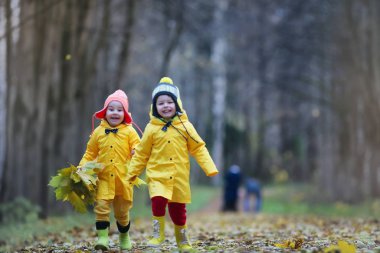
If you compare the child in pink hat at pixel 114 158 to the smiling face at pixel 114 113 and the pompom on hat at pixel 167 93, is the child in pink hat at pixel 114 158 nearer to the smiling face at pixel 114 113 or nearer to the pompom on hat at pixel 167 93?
the smiling face at pixel 114 113

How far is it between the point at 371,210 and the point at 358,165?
15.2ft

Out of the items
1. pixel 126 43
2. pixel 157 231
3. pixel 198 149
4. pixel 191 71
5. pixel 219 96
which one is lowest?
pixel 157 231

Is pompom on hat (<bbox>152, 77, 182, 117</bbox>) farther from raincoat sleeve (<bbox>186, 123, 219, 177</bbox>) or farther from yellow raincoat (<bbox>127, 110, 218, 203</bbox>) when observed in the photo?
raincoat sleeve (<bbox>186, 123, 219, 177</bbox>)

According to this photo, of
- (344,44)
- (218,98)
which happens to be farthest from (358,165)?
(218,98)

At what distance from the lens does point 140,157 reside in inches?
353

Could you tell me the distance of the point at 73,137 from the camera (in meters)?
21.2

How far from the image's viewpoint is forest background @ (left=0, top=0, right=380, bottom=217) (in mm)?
19250

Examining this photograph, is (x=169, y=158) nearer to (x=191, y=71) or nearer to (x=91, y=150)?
(x=91, y=150)

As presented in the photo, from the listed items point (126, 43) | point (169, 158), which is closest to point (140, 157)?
point (169, 158)

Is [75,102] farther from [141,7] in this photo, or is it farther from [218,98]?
[218,98]

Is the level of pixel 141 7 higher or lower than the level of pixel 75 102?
higher

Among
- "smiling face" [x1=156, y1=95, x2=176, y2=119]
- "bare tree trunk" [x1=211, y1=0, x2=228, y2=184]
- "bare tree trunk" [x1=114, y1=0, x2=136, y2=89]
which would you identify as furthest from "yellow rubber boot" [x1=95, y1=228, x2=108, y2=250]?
"bare tree trunk" [x1=211, y1=0, x2=228, y2=184]

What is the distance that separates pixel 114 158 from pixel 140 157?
497 millimetres

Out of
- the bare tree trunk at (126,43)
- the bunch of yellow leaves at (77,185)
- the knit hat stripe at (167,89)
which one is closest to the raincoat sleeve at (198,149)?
the knit hat stripe at (167,89)
